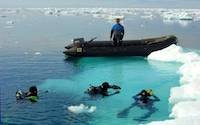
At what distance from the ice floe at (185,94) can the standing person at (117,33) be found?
2.15 metres

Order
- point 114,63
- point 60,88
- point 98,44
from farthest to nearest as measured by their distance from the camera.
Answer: point 98,44 < point 114,63 < point 60,88

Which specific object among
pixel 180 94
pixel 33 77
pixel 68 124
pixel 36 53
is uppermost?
pixel 36 53

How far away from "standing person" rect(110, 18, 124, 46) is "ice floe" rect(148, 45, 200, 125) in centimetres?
215

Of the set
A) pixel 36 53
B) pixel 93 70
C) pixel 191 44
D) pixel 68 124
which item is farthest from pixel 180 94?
pixel 191 44


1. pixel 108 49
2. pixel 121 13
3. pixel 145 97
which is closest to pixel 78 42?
pixel 108 49

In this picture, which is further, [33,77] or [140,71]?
[140,71]

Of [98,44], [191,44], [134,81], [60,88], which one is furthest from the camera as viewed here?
[191,44]

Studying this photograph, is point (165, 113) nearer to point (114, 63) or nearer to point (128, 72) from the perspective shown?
point (128, 72)

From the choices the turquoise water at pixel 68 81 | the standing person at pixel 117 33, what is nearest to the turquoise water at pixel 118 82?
the turquoise water at pixel 68 81

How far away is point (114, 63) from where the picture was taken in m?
20.7

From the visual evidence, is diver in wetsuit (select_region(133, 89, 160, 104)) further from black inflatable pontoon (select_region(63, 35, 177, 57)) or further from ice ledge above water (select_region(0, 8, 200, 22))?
ice ledge above water (select_region(0, 8, 200, 22))

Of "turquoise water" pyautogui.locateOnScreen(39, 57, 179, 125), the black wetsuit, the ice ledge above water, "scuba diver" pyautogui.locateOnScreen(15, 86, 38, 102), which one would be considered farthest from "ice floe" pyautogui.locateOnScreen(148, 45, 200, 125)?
the ice ledge above water

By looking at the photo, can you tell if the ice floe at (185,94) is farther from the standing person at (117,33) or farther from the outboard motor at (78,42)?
the outboard motor at (78,42)

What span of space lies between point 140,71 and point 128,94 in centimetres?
417
